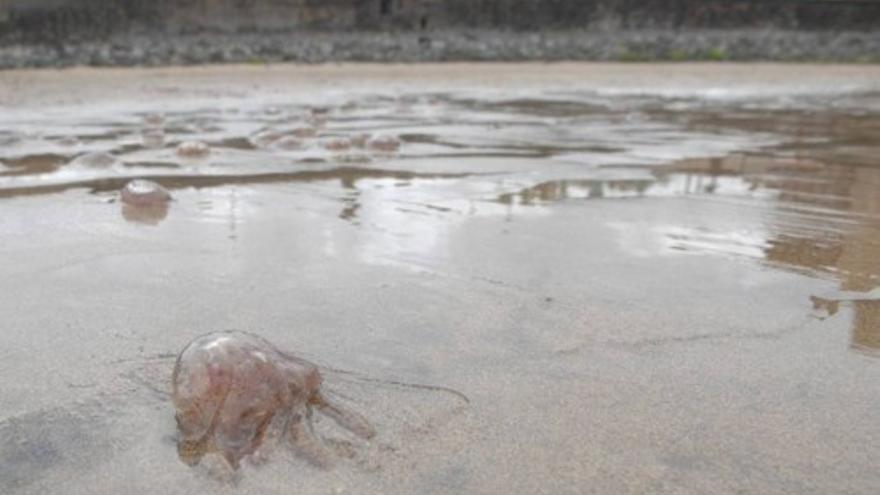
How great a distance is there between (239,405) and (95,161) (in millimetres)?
2715

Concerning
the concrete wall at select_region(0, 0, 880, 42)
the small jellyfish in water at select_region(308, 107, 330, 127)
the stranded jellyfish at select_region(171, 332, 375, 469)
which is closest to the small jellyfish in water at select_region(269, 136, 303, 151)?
the small jellyfish in water at select_region(308, 107, 330, 127)

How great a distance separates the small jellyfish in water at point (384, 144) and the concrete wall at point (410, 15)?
11702mm

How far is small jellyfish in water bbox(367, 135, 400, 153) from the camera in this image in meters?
4.25

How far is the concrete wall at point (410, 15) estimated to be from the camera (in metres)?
14.1

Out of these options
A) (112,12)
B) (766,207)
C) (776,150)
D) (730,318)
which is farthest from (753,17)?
(730,318)

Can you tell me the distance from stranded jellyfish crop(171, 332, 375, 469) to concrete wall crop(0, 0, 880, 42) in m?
14.4

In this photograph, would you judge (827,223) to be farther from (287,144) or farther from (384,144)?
(287,144)

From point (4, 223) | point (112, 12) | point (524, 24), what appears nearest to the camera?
point (4, 223)

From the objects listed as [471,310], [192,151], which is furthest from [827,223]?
[192,151]

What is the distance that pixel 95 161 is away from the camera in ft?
11.7

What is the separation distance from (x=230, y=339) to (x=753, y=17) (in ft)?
61.0

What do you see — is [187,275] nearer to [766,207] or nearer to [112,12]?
[766,207]

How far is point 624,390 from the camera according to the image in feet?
4.59

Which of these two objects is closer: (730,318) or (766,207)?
(730,318)
